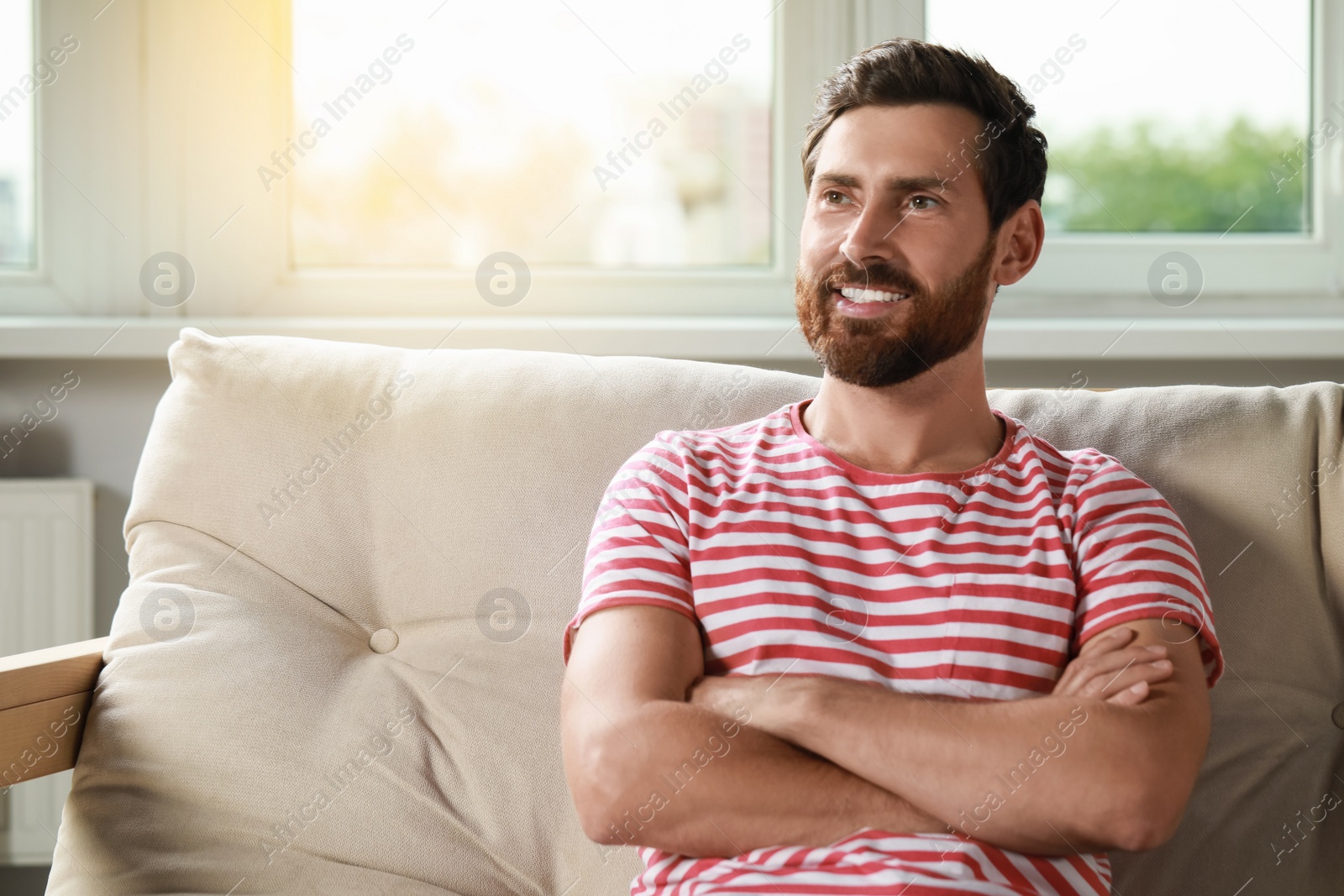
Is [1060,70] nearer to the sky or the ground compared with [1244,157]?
nearer to the sky

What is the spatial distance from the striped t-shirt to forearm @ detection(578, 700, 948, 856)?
2 centimetres

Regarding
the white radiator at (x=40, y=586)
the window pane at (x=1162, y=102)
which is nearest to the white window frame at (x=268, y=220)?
the window pane at (x=1162, y=102)

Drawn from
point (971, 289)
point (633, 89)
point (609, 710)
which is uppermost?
point (633, 89)

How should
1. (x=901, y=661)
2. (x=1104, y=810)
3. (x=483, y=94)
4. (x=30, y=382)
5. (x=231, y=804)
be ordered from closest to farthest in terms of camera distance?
(x=1104, y=810) < (x=901, y=661) < (x=231, y=804) < (x=30, y=382) < (x=483, y=94)

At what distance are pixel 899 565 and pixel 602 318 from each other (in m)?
1.05

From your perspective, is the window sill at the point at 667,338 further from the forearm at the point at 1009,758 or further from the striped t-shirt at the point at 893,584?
A: the forearm at the point at 1009,758

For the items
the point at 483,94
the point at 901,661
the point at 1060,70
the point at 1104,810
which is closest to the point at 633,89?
the point at 483,94

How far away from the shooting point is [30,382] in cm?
183

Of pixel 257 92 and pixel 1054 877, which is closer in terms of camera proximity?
pixel 1054 877

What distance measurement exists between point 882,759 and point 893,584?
0.18 m

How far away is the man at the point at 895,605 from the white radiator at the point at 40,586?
1114 millimetres

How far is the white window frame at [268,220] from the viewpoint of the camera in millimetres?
1870

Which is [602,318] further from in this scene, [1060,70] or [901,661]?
[901,661]

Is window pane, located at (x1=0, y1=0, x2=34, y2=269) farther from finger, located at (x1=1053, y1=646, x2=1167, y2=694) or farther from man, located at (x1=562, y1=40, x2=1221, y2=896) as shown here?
finger, located at (x1=1053, y1=646, x2=1167, y2=694)
